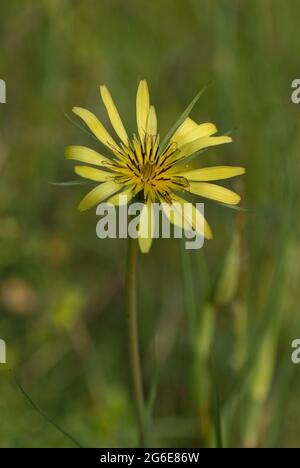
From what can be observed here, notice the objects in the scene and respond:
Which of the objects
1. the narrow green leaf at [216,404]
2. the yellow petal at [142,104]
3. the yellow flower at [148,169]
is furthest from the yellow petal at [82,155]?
the narrow green leaf at [216,404]

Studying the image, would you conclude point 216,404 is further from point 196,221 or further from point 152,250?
point 152,250

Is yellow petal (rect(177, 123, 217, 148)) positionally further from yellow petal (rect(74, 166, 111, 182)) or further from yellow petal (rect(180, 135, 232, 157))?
yellow petal (rect(74, 166, 111, 182))

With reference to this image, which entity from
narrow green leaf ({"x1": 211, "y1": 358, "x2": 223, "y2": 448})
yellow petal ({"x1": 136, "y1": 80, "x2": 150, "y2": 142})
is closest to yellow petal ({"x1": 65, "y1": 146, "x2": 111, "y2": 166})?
yellow petal ({"x1": 136, "y1": 80, "x2": 150, "y2": 142})

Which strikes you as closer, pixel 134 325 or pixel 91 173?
pixel 91 173

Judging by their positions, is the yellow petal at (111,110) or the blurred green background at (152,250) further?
the blurred green background at (152,250)

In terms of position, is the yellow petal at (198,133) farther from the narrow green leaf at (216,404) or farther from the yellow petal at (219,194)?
the narrow green leaf at (216,404)

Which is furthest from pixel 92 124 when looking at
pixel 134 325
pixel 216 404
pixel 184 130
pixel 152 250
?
pixel 152 250
